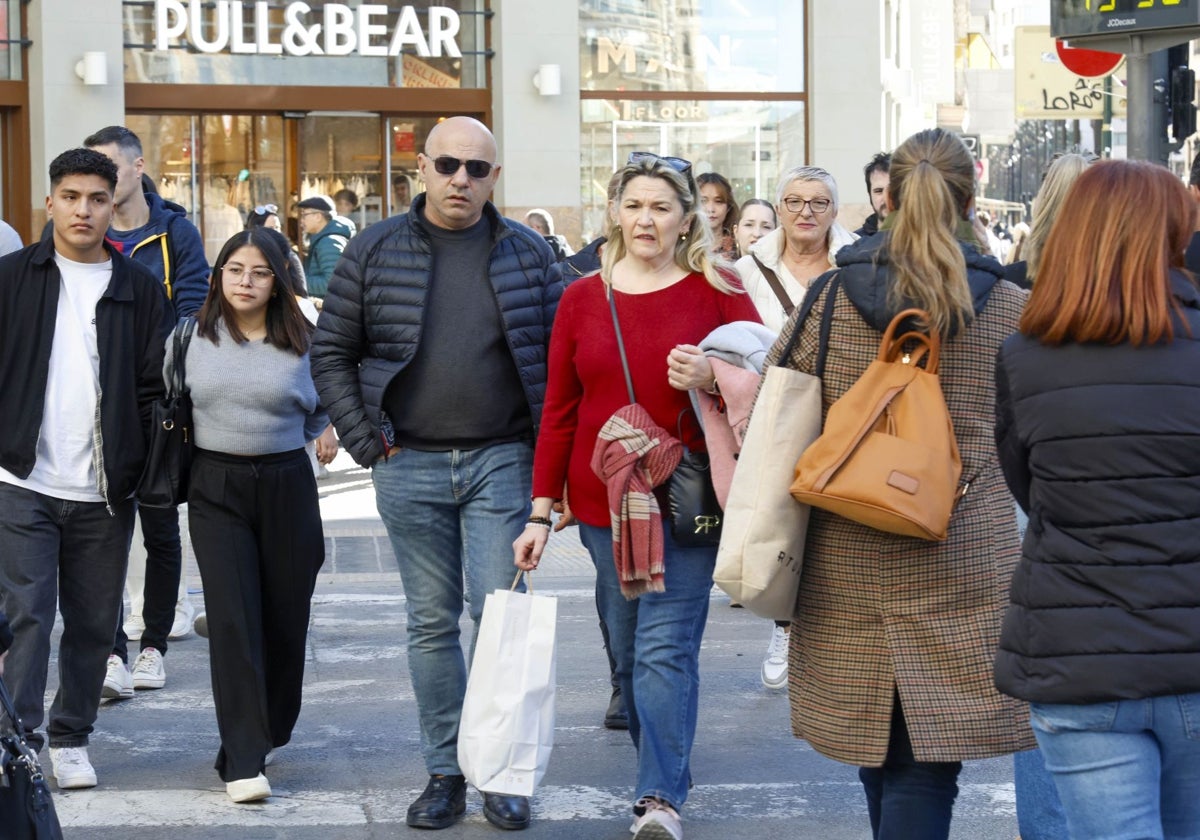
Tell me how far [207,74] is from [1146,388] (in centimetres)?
1618

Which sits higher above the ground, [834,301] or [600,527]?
[834,301]

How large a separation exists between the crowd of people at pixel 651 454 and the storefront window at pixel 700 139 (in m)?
12.4

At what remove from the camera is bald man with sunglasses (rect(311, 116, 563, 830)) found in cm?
554

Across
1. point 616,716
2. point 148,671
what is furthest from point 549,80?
point 616,716

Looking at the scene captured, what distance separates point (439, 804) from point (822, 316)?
2.22m

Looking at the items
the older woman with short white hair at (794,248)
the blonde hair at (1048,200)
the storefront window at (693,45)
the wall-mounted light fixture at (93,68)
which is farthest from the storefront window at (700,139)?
the blonde hair at (1048,200)

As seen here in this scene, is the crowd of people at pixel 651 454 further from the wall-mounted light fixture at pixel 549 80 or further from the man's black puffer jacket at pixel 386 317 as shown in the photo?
the wall-mounted light fixture at pixel 549 80

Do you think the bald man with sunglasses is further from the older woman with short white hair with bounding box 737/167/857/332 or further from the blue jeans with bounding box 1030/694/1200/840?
the blue jeans with bounding box 1030/694/1200/840

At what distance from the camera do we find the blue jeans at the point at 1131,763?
3279 millimetres

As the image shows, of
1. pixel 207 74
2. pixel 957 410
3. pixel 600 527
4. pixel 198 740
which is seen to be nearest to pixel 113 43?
pixel 207 74

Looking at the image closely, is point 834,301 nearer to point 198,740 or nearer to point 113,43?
point 198,740

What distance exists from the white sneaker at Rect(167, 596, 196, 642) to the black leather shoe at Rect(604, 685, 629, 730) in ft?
8.33

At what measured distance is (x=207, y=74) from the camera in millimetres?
18266

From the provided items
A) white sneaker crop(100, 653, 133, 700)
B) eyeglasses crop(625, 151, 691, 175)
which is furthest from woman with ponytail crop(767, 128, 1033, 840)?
white sneaker crop(100, 653, 133, 700)
